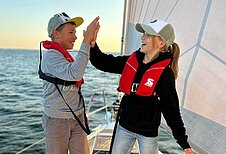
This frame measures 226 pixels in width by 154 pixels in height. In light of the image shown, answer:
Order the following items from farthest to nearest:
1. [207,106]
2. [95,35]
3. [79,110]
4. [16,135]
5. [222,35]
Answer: [16,135] → [79,110] → [95,35] → [207,106] → [222,35]

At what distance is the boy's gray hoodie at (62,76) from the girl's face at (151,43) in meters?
0.28

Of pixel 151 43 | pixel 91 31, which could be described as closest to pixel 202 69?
pixel 151 43

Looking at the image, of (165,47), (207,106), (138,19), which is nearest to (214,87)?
(207,106)

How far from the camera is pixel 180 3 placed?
169 centimetres

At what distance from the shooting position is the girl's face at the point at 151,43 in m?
1.60

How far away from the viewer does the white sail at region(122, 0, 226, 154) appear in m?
1.39

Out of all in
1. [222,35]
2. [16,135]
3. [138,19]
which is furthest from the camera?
[16,135]

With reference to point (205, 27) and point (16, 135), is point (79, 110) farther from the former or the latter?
point (16, 135)

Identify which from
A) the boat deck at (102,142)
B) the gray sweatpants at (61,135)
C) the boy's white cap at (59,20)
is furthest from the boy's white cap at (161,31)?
the boat deck at (102,142)

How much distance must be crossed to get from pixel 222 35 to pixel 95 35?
1.87 ft

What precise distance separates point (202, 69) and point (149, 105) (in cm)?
31

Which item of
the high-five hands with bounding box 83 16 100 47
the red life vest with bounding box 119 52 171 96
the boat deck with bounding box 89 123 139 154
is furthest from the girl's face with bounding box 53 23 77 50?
the boat deck with bounding box 89 123 139 154

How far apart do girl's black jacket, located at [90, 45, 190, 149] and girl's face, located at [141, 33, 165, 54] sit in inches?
1.9

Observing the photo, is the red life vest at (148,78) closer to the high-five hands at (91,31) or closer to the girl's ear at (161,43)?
the girl's ear at (161,43)
